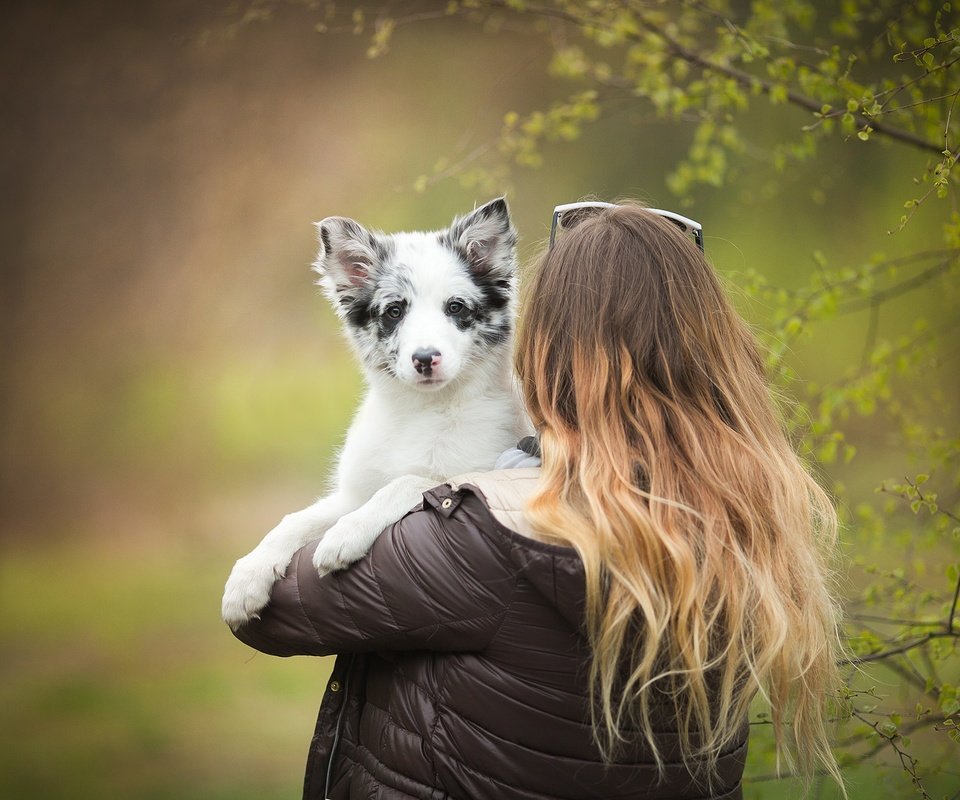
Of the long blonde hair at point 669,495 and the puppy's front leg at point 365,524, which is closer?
the long blonde hair at point 669,495

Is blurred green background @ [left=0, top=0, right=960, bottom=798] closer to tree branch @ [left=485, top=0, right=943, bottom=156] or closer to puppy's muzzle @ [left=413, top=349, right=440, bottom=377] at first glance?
tree branch @ [left=485, top=0, right=943, bottom=156]

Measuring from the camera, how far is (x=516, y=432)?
2250 mm

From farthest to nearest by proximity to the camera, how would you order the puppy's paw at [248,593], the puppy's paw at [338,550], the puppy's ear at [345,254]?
1. the puppy's ear at [345,254]
2. the puppy's paw at [248,593]
3. the puppy's paw at [338,550]

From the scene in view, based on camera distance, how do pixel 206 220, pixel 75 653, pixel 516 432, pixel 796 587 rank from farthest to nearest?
pixel 206 220 → pixel 75 653 → pixel 516 432 → pixel 796 587

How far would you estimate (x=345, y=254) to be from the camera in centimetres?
243

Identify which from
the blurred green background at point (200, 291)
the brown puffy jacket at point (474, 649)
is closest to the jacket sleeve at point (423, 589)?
the brown puffy jacket at point (474, 649)

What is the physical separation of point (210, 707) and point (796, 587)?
3.57m

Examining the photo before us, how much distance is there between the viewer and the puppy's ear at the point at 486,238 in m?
2.43

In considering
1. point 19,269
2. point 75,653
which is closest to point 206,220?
point 19,269

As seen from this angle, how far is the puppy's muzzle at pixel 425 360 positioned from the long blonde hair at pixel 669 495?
0.43 meters

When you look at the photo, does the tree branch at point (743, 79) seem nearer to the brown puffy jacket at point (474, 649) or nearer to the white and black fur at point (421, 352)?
the white and black fur at point (421, 352)

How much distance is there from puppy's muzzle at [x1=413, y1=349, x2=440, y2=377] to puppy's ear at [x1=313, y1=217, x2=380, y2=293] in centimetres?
36

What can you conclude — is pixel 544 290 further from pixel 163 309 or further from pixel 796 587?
pixel 163 309

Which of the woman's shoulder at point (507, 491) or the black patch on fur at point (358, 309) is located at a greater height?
the black patch on fur at point (358, 309)
